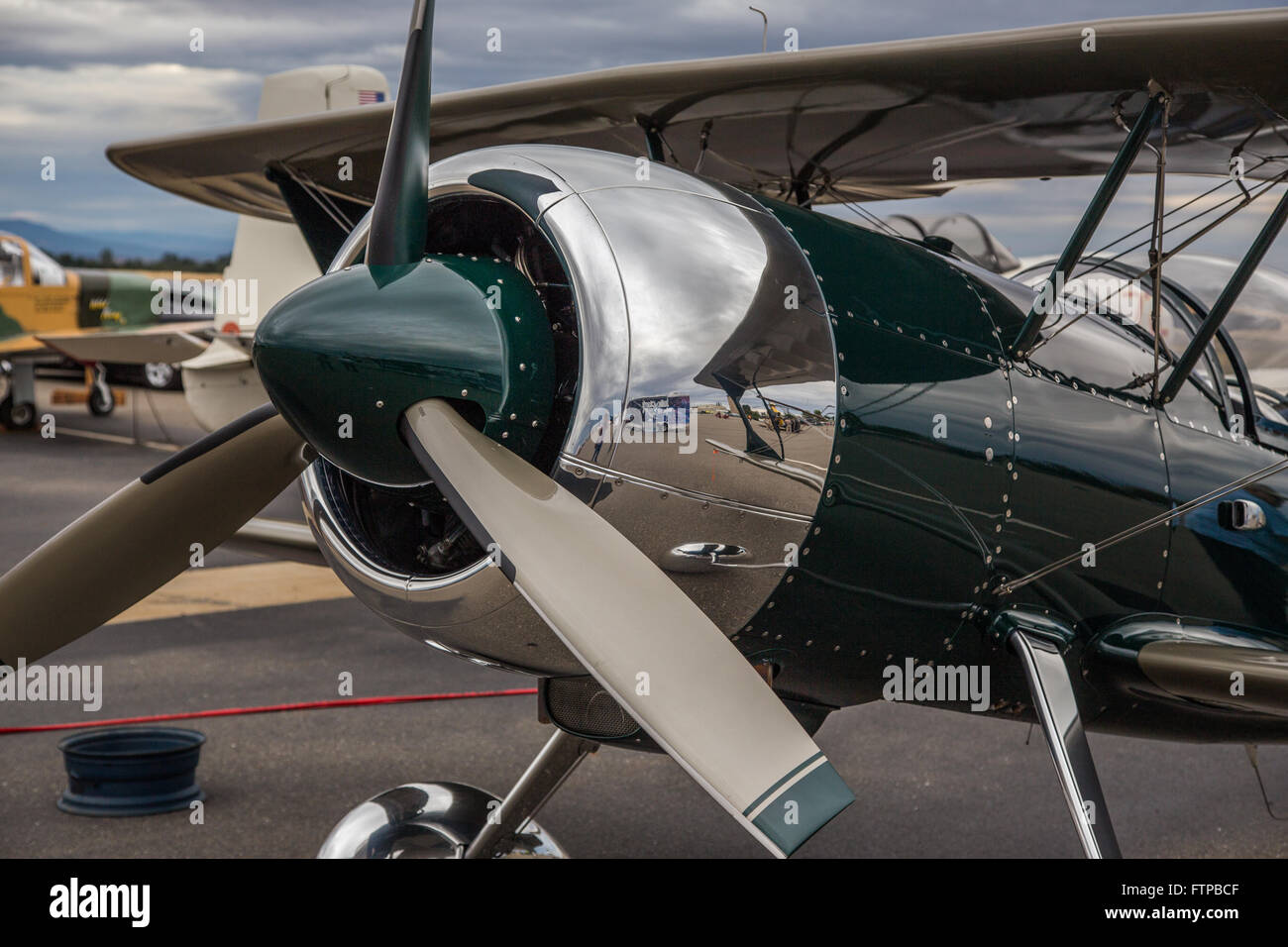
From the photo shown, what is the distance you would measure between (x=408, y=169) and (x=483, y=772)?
388cm

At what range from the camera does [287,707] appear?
696 cm

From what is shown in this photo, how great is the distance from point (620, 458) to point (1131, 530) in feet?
5.22

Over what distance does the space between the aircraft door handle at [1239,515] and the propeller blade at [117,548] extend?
267 cm

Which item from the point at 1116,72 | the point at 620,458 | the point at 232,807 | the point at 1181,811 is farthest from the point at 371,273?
the point at 1181,811

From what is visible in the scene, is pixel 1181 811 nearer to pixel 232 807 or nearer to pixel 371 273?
pixel 232 807

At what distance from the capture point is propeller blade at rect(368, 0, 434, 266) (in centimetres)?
266

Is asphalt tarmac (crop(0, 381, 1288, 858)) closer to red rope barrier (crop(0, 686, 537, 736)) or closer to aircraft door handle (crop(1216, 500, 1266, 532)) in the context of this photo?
red rope barrier (crop(0, 686, 537, 736))

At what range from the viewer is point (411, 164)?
2.74 metres

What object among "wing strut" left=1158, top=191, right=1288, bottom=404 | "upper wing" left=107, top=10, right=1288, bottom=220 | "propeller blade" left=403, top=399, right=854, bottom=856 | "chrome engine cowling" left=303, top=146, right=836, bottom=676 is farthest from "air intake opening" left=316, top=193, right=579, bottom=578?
"wing strut" left=1158, top=191, right=1288, bottom=404

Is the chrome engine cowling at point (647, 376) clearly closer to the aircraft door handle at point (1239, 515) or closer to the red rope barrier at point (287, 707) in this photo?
the aircraft door handle at point (1239, 515)

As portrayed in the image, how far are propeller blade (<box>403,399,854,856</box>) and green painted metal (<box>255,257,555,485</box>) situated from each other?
0.21ft
